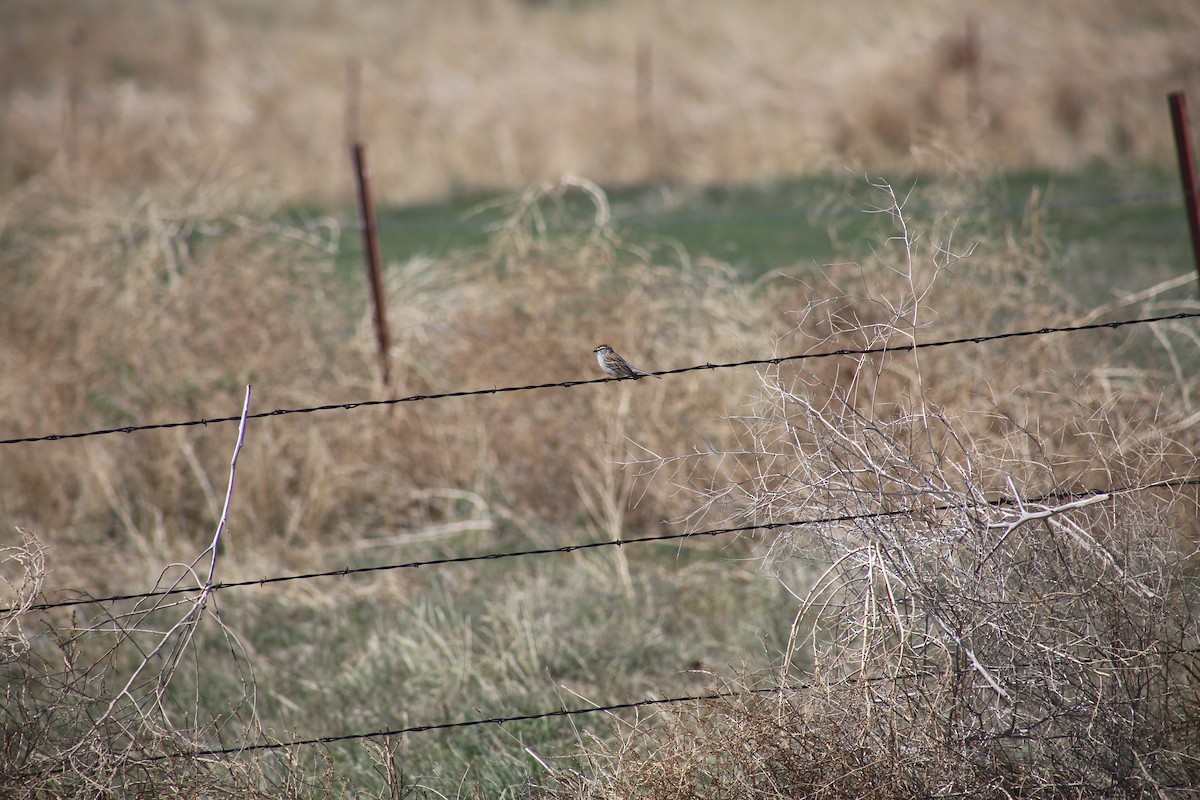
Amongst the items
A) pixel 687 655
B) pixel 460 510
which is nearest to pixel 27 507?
pixel 460 510

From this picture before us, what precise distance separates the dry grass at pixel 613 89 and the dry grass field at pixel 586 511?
4832mm

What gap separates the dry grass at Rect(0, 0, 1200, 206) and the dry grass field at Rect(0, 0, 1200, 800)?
15.9ft

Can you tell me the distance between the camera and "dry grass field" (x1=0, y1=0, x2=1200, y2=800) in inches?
133

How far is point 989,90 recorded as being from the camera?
58.8 ft

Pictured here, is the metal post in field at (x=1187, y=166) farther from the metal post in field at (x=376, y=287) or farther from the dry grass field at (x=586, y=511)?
the metal post in field at (x=376, y=287)

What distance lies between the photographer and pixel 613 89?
2105 centimetres

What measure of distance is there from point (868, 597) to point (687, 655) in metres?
1.95

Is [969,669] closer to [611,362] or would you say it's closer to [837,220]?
[611,362]

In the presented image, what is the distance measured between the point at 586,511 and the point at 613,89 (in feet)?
51.7

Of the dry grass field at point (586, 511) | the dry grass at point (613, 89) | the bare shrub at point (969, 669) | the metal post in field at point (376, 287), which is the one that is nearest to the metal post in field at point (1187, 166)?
the dry grass field at point (586, 511)

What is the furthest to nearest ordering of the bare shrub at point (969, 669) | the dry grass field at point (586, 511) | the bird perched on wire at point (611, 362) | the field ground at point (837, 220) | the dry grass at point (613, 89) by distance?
the dry grass at point (613, 89) → the field ground at point (837, 220) → the bird perched on wire at point (611, 362) → the dry grass field at point (586, 511) → the bare shrub at point (969, 669)

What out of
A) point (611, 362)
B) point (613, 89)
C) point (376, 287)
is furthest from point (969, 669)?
point (613, 89)

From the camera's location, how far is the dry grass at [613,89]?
17.2 m

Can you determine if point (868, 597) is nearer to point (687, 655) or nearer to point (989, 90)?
A: point (687, 655)
